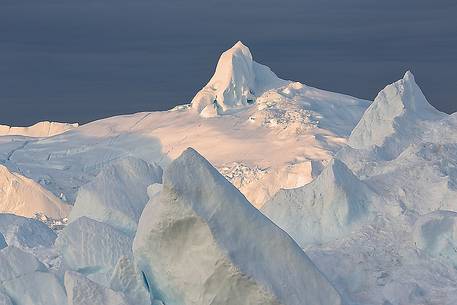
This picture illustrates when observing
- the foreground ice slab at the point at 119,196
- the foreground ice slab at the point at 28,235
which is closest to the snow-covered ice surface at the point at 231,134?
the foreground ice slab at the point at 28,235

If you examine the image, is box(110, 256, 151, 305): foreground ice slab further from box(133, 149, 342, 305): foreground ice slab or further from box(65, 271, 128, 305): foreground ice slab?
box(133, 149, 342, 305): foreground ice slab

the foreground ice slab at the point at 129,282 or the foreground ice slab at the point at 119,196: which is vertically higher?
the foreground ice slab at the point at 129,282

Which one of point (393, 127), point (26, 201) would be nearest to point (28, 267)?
point (393, 127)

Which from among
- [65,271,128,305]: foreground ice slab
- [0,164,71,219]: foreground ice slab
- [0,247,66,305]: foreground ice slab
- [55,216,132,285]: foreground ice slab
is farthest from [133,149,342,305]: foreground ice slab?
[0,164,71,219]: foreground ice slab

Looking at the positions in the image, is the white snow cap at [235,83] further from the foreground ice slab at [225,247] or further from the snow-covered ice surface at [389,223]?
the foreground ice slab at [225,247]

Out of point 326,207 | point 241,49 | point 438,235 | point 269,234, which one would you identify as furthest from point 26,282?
point 241,49

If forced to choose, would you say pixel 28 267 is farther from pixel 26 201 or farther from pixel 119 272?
pixel 26 201
